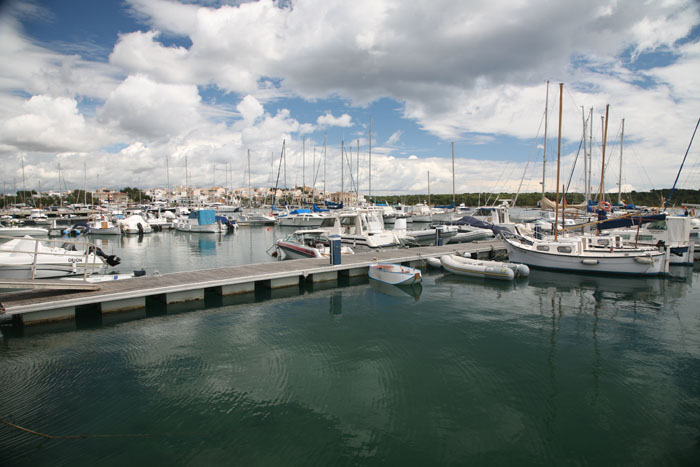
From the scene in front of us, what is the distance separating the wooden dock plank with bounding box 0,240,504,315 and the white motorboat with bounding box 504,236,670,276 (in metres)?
5.08

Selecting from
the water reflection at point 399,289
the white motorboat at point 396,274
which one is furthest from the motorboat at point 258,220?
the white motorboat at point 396,274

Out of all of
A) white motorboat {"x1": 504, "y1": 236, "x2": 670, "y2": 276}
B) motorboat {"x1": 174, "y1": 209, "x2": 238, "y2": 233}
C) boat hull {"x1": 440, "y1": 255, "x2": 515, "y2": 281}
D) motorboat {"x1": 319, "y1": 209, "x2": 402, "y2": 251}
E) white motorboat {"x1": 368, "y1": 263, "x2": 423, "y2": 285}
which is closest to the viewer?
white motorboat {"x1": 368, "y1": 263, "x2": 423, "y2": 285}

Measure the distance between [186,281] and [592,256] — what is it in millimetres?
20605

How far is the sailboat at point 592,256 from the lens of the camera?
20031 millimetres

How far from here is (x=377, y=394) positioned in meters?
8.12

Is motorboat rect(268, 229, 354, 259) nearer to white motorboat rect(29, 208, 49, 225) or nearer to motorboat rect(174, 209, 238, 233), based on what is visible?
motorboat rect(174, 209, 238, 233)

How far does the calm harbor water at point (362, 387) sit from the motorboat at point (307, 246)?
26.3 ft

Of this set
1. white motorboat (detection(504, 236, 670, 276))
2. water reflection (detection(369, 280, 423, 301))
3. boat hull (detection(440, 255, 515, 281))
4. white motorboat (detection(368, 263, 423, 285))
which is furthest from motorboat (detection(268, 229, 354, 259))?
white motorboat (detection(504, 236, 670, 276))

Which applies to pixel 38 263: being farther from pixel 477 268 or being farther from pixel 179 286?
pixel 477 268

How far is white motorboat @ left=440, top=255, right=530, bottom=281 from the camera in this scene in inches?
762

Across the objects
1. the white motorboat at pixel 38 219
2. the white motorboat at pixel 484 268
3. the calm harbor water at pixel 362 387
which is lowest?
the calm harbor water at pixel 362 387

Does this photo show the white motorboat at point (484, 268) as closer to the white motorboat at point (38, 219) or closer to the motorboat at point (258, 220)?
the motorboat at point (258, 220)

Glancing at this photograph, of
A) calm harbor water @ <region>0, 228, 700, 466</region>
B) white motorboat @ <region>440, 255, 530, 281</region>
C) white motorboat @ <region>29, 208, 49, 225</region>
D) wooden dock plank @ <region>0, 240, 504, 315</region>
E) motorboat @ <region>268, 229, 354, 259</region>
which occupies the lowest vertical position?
calm harbor water @ <region>0, 228, 700, 466</region>

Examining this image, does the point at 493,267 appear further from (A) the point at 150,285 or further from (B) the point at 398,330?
(A) the point at 150,285
